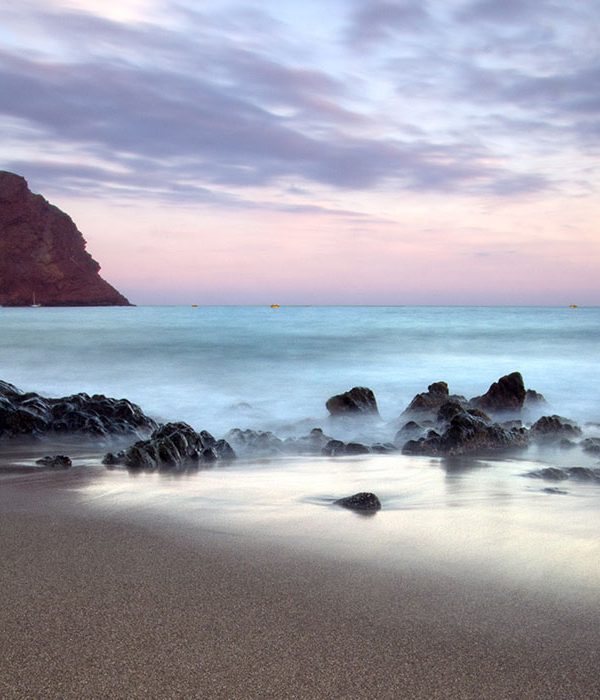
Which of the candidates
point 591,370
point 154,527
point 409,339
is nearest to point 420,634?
point 154,527

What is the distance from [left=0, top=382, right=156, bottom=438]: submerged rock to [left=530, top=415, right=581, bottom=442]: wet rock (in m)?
4.81

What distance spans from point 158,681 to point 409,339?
2912cm

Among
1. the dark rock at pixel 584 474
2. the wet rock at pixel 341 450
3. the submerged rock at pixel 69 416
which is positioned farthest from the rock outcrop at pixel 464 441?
the submerged rock at pixel 69 416

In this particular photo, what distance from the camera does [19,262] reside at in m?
112

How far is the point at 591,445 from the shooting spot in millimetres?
7660

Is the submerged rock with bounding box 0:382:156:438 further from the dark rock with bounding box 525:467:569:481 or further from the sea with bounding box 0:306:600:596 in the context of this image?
the dark rock with bounding box 525:467:569:481

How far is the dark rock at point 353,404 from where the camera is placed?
10852mm

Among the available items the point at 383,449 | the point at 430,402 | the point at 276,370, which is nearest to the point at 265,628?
the point at 383,449

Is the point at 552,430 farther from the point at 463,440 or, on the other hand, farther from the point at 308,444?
the point at 308,444

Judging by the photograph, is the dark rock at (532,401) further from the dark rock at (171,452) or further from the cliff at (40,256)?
the cliff at (40,256)

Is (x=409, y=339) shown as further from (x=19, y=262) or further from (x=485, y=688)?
(x=19, y=262)

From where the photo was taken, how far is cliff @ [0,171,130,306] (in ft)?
364

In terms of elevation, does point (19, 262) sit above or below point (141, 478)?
above

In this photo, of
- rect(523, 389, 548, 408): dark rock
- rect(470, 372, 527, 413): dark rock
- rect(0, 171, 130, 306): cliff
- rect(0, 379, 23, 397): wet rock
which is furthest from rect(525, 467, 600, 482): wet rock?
rect(0, 171, 130, 306): cliff
